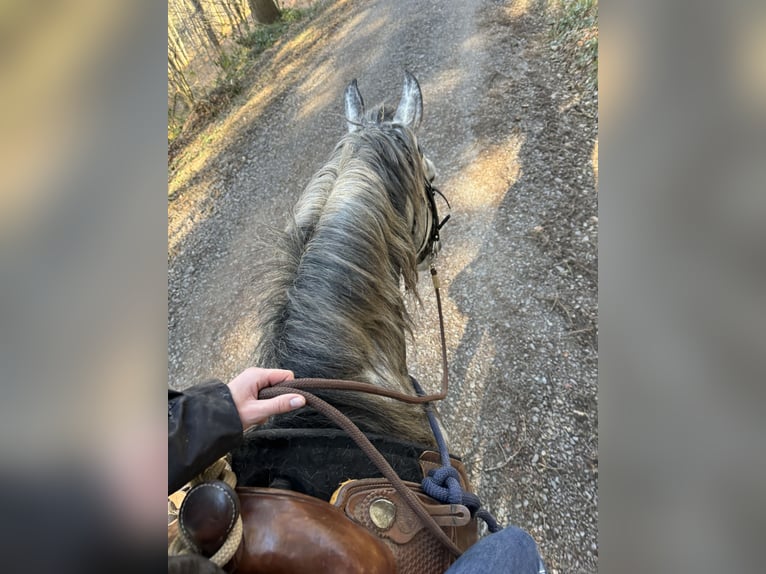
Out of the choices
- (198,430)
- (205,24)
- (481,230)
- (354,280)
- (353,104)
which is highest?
(205,24)

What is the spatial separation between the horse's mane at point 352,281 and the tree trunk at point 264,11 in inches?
275

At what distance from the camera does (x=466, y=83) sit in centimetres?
498

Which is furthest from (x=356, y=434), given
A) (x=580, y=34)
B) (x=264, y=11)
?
(x=264, y=11)

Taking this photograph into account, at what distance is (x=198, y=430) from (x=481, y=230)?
3103 millimetres

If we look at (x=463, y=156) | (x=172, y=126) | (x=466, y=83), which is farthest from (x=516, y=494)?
(x=172, y=126)

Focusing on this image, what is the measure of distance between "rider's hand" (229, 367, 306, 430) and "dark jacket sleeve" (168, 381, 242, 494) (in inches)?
3.9

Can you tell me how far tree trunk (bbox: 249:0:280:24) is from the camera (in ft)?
24.2

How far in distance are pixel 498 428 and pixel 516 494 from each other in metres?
0.39

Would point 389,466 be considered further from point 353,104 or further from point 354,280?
point 353,104

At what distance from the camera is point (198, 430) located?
981 millimetres

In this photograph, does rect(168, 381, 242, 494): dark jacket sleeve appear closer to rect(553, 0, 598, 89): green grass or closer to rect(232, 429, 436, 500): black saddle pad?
rect(232, 429, 436, 500): black saddle pad

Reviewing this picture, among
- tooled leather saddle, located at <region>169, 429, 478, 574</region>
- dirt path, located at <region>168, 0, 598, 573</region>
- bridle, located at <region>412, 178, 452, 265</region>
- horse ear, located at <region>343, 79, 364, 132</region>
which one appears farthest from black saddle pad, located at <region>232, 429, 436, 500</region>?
horse ear, located at <region>343, 79, 364, 132</region>

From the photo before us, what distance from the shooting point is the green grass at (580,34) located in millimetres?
4309
